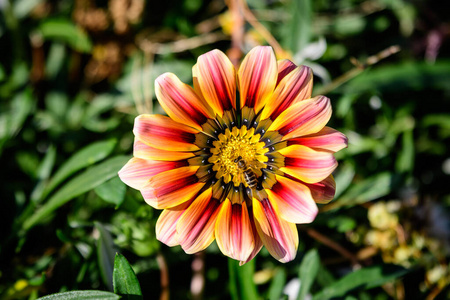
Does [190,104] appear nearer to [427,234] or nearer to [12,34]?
[427,234]

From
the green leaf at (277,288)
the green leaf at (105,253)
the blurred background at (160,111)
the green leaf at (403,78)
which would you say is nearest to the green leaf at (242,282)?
the blurred background at (160,111)

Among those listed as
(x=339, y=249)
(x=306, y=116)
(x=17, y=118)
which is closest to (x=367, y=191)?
(x=339, y=249)

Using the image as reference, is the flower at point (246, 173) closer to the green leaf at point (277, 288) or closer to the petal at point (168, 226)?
the petal at point (168, 226)

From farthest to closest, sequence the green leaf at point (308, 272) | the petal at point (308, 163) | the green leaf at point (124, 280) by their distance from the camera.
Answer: the green leaf at point (308, 272), the green leaf at point (124, 280), the petal at point (308, 163)

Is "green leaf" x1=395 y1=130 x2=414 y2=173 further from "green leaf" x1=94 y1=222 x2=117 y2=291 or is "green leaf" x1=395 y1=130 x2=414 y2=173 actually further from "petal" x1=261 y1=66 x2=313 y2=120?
"green leaf" x1=94 y1=222 x2=117 y2=291

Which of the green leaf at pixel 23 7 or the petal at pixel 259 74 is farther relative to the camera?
the green leaf at pixel 23 7

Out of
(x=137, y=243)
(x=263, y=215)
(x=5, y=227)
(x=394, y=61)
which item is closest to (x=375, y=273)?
(x=263, y=215)
